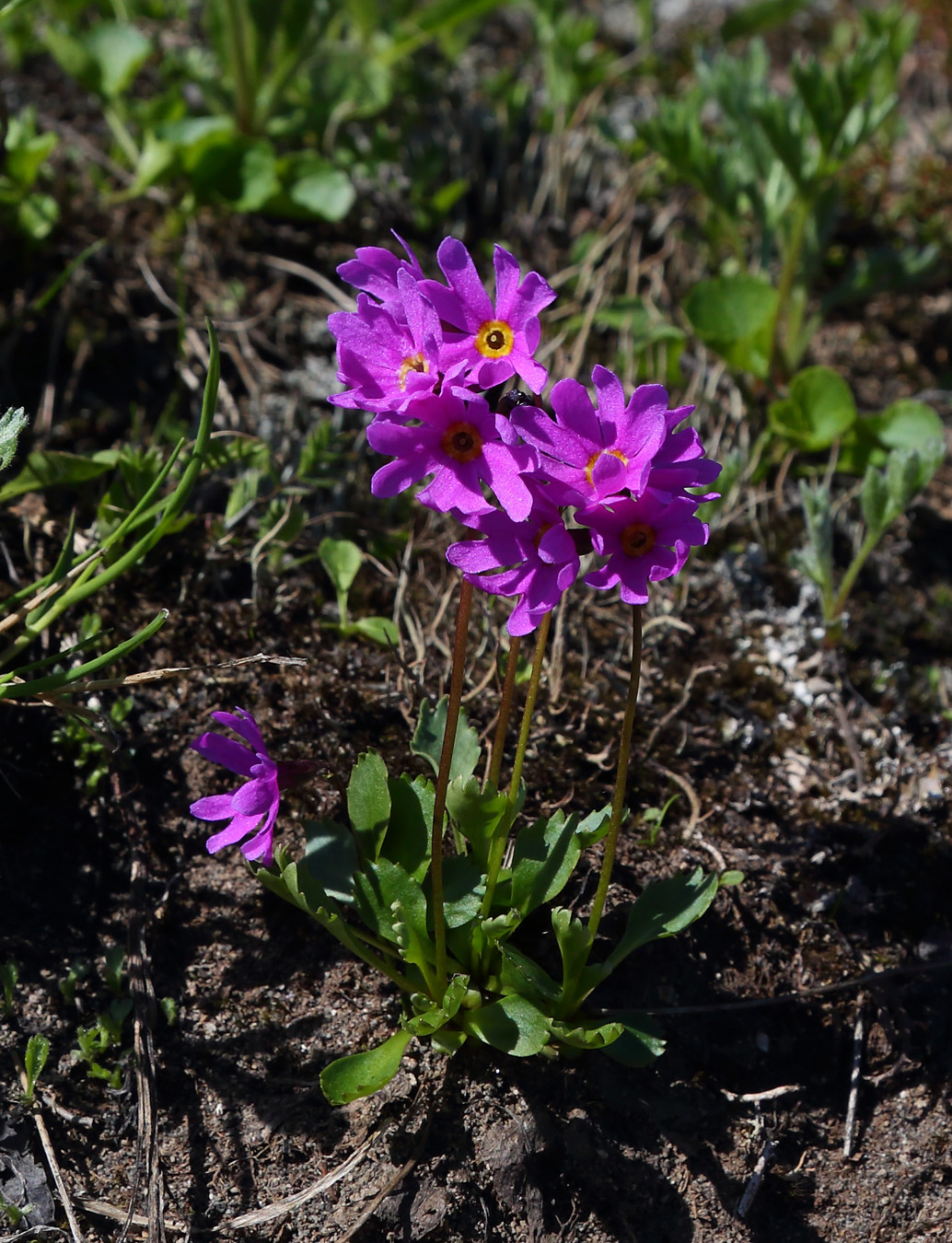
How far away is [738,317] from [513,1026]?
2626mm

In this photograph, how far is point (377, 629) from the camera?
3.19 meters

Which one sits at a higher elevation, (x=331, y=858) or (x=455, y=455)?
(x=455, y=455)

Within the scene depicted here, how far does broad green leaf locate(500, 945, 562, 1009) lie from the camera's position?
2398 millimetres

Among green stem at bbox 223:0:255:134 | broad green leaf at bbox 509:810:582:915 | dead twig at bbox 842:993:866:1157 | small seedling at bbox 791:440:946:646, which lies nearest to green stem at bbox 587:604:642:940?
broad green leaf at bbox 509:810:582:915

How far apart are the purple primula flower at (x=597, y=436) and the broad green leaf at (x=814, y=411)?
1.94 metres

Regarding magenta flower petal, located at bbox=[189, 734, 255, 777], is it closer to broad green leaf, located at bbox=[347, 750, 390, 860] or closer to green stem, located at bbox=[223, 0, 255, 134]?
broad green leaf, located at bbox=[347, 750, 390, 860]

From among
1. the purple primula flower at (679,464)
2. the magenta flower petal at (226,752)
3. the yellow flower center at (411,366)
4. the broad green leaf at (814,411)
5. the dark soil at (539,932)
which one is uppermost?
the yellow flower center at (411,366)

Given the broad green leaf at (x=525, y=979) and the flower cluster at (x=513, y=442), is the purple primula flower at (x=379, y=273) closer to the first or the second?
the flower cluster at (x=513, y=442)

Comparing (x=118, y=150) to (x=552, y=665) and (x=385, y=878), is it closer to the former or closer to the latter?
(x=552, y=665)

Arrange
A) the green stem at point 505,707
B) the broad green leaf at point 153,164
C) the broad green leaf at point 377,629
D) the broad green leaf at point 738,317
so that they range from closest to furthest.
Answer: the green stem at point 505,707 → the broad green leaf at point 377,629 → the broad green leaf at point 738,317 → the broad green leaf at point 153,164

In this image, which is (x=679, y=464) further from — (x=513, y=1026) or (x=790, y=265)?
(x=790, y=265)

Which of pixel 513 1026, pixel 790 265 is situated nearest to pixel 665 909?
pixel 513 1026

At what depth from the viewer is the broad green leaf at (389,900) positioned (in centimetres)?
244

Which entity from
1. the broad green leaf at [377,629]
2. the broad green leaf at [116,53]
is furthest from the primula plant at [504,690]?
the broad green leaf at [116,53]
